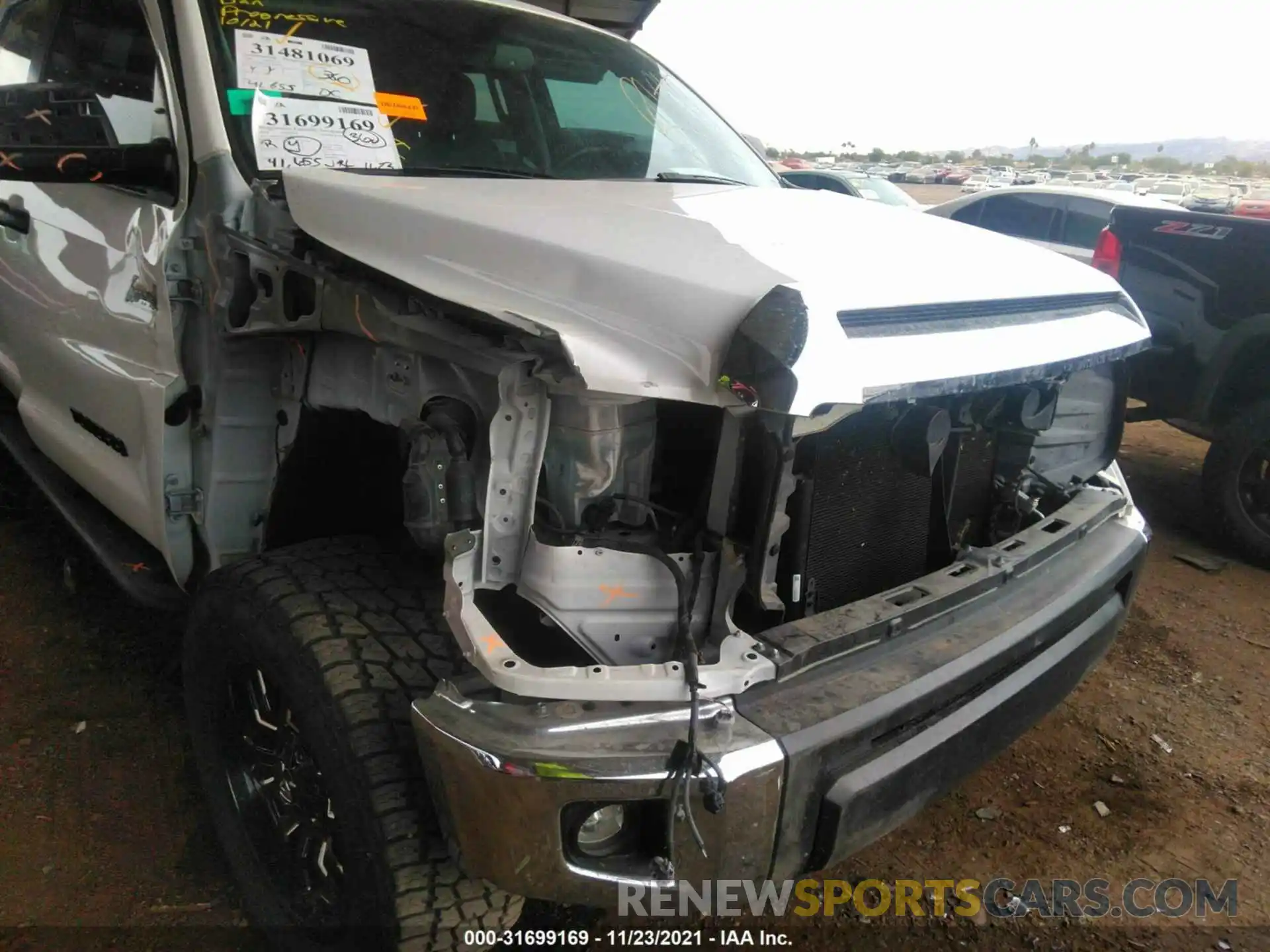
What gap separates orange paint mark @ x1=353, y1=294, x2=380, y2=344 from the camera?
1.79 m

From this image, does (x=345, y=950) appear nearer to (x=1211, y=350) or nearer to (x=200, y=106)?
(x=200, y=106)

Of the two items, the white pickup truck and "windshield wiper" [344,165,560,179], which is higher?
"windshield wiper" [344,165,560,179]

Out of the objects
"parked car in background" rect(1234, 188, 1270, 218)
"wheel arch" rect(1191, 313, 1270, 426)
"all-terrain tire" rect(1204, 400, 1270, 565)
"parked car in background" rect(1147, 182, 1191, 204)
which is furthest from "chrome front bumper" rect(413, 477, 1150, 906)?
"parked car in background" rect(1147, 182, 1191, 204)

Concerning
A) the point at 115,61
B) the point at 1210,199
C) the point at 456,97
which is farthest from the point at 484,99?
the point at 1210,199

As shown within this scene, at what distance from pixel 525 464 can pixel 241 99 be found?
1266mm

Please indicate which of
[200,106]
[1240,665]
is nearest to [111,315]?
[200,106]

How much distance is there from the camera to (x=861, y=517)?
73.4 inches

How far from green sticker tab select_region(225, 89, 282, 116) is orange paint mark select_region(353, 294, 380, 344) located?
668 mm

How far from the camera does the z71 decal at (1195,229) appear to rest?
4227mm

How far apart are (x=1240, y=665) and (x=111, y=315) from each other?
3.89 m

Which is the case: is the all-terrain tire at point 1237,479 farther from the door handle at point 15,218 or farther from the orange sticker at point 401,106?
the door handle at point 15,218

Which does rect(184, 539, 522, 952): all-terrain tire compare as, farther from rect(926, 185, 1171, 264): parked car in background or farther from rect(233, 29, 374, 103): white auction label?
rect(926, 185, 1171, 264): parked car in background

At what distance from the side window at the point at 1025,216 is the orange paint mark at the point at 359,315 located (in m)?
6.33

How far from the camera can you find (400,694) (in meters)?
1.60
